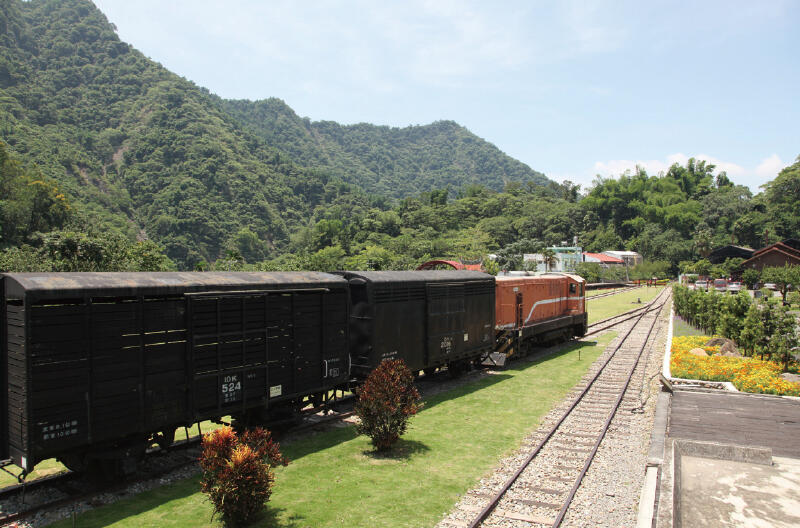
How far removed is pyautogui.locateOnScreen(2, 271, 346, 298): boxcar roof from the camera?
824cm

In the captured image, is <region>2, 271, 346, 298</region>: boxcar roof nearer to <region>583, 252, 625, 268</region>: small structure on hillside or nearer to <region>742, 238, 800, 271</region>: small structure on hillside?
<region>742, 238, 800, 271</region>: small structure on hillside

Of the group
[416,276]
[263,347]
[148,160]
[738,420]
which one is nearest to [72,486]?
[263,347]

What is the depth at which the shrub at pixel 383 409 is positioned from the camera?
38.5 feet

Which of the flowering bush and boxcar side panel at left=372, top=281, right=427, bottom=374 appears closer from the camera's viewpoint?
boxcar side panel at left=372, top=281, right=427, bottom=374

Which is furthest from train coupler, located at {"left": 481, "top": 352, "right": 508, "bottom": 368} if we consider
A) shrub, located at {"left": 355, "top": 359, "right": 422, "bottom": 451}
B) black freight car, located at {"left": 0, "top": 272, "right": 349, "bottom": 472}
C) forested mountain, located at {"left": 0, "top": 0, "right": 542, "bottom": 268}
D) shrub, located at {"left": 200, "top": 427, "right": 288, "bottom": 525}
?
forested mountain, located at {"left": 0, "top": 0, "right": 542, "bottom": 268}

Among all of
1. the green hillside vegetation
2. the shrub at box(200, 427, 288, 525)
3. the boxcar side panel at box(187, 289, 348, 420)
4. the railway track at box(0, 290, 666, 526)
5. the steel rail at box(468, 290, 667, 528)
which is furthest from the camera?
the green hillside vegetation

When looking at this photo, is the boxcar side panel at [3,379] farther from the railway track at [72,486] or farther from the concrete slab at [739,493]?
the concrete slab at [739,493]

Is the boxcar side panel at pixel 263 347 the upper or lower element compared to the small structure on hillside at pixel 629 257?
lower

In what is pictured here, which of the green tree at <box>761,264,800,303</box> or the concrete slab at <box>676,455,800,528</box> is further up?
the green tree at <box>761,264,800,303</box>

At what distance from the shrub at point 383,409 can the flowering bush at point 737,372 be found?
39.7ft

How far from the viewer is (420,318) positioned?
16734 millimetres

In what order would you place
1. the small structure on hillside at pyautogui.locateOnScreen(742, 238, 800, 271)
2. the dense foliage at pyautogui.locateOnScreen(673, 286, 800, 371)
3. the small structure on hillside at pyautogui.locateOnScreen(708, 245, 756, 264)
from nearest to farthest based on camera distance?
the dense foliage at pyautogui.locateOnScreen(673, 286, 800, 371) < the small structure on hillside at pyautogui.locateOnScreen(742, 238, 800, 271) < the small structure on hillside at pyautogui.locateOnScreen(708, 245, 756, 264)

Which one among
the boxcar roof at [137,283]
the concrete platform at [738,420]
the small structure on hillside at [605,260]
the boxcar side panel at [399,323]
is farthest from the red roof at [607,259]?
the boxcar roof at [137,283]

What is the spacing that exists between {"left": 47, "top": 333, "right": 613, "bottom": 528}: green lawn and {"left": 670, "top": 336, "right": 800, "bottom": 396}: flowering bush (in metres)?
6.23
